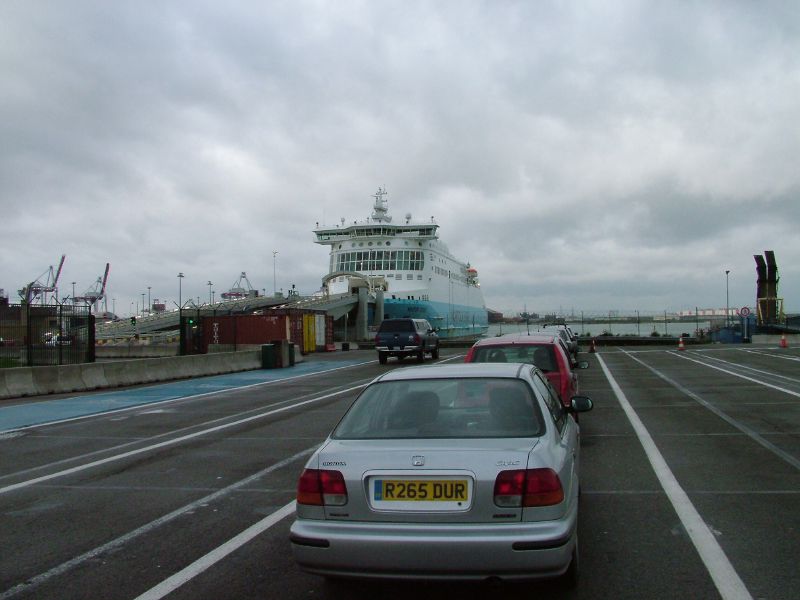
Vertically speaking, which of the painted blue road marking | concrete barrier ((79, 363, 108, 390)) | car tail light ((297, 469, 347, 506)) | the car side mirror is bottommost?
the painted blue road marking

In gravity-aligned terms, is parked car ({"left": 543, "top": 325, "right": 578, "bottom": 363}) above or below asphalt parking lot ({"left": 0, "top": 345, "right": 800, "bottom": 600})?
above

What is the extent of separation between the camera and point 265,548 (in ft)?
17.4

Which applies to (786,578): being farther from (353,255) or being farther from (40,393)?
(353,255)

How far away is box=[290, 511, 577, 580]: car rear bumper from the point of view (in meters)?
3.78

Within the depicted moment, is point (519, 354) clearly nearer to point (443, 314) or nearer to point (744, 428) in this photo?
point (744, 428)

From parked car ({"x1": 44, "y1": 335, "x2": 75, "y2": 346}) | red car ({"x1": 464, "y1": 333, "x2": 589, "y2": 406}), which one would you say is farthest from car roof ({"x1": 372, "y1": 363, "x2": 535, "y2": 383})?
parked car ({"x1": 44, "y1": 335, "x2": 75, "y2": 346})

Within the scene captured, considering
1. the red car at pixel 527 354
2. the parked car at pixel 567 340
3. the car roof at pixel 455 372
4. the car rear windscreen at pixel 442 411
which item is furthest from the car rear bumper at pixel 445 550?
the parked car at pixel 567 340

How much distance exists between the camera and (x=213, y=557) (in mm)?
5109

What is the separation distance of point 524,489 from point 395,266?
63148mm

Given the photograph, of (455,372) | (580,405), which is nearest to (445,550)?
(455,372)

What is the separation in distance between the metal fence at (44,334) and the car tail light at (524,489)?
62.2 feet

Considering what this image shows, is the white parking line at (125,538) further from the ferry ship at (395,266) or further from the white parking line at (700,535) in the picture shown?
the ferry ship at (395,266)

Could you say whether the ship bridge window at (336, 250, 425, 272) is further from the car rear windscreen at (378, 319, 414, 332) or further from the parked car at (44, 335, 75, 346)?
the parked car at (44, 335, 75, 346)

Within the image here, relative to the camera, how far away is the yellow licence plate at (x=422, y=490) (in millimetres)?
3951
